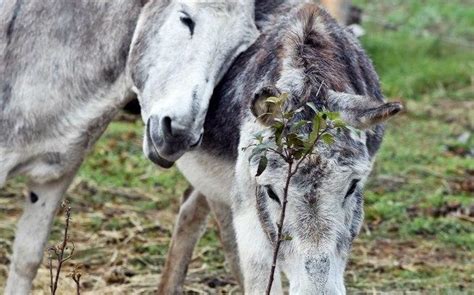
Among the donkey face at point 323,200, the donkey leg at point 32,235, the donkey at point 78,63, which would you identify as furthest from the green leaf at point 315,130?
the donkey leg at point 32,235

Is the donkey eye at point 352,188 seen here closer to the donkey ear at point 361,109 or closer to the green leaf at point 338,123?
the donkey ear at point 361,109

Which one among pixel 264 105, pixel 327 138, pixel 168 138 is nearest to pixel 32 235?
pixel 168 138

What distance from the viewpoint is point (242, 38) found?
5070 mm

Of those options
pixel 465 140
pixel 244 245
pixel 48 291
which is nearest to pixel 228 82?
pixel 244 245

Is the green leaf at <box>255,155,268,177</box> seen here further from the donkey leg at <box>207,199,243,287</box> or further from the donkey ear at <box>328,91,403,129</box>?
the donkey leg at <box>207,199,243,287</box>

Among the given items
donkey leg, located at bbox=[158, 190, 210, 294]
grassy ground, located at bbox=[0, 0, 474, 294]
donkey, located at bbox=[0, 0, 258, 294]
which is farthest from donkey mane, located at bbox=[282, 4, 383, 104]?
grassy ground, located at bbox=[0, 0, 474, 294]

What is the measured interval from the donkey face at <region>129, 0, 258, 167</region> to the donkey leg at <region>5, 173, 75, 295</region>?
772 millimetres

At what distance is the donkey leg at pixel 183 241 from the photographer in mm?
6102

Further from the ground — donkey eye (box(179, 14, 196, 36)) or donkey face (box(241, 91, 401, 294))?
donkey eye (box(179, 14, 196, 36))

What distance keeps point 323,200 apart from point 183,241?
6.71ft

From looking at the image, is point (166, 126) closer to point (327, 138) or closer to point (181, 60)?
point (181, 60)

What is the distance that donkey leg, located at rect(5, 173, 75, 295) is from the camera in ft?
18.0

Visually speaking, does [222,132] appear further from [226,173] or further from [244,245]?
[244,245]

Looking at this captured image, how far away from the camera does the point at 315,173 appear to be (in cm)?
424
